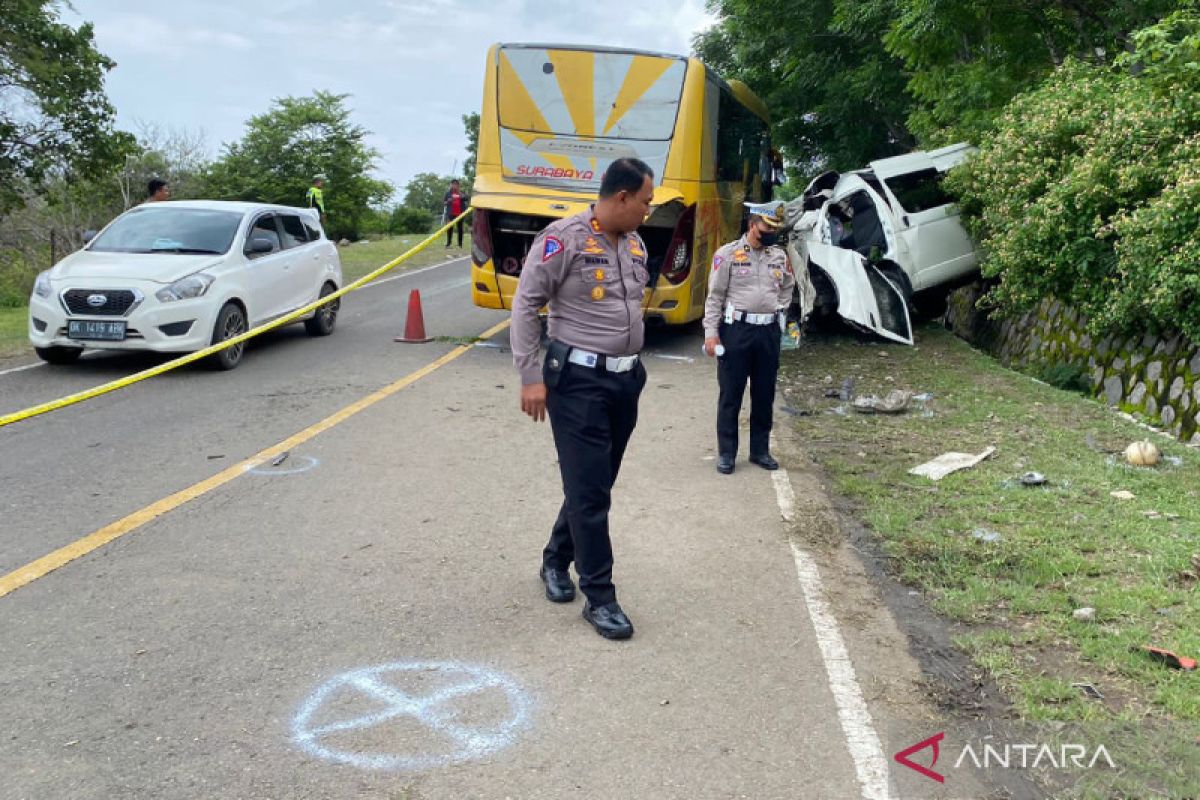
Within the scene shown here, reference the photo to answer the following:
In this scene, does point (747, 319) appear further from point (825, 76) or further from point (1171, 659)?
point (825, 76)

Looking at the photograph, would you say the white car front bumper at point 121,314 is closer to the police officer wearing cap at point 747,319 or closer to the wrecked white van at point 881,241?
the police officer wearing cap at point 747,319

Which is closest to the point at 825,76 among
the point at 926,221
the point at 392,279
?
the point at 392,279

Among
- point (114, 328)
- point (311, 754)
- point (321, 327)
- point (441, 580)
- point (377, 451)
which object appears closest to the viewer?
point (311, 754)

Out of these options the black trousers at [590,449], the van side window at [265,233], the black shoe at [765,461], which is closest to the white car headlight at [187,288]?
the van side window at [265,233]

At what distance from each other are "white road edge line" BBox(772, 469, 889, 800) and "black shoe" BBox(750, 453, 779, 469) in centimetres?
175

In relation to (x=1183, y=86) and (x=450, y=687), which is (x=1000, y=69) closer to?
(x=1183, y=86)

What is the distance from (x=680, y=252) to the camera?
1152 centimetres

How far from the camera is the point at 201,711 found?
142 inches

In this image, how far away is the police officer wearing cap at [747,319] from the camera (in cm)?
723

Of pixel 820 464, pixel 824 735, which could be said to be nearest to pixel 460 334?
pixel 820 464

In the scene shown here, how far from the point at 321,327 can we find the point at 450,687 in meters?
9.60

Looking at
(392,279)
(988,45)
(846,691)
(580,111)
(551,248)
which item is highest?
(988,45)

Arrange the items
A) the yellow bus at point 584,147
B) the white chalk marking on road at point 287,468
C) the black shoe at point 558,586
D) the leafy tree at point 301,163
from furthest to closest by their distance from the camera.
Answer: the leafy tree at point 301,163 < the yellow bus at point 584,147 < the white chalk marking on road at point 287,468 < the black shoe at point 558,586

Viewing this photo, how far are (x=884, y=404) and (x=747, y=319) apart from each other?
272 centimetres
